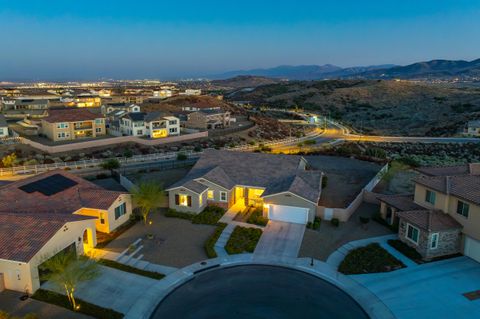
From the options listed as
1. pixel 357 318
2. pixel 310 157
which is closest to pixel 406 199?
pixel 357 318

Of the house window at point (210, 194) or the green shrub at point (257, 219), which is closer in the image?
the green shrub at point (257, 219)

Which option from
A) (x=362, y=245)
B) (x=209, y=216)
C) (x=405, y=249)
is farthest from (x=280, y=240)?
(x=405, y=249)

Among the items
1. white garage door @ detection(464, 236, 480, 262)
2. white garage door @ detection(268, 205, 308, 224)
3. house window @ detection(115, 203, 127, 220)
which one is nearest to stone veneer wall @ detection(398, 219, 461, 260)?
white garage door @ detection(464, 236, 480, 262)

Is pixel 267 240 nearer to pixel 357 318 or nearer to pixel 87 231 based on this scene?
pixel 357 318

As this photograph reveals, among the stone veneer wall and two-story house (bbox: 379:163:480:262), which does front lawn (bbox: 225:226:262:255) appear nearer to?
two-story house (bbox: 379:163:480:262)

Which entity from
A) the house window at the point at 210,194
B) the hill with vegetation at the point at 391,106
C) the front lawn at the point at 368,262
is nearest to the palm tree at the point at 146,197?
the house window at the point at 210,194

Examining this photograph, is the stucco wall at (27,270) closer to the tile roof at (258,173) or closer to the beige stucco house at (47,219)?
the beige stucco house at (47,219)
